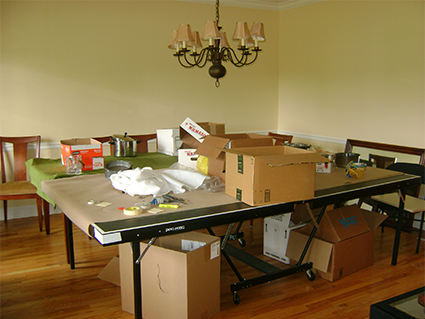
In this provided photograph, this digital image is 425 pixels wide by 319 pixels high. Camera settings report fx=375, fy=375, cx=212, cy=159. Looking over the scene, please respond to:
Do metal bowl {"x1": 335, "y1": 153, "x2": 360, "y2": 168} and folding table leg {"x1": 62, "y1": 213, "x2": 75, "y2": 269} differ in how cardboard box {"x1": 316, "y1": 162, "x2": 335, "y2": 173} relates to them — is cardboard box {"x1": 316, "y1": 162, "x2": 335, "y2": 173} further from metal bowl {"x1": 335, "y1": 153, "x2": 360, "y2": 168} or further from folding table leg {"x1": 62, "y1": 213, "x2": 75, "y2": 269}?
folding table leg {"x1": 62, "y1": 213, "x2": 75, "y2": 269}

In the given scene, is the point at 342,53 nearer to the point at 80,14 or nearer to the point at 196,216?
the point at 80,14

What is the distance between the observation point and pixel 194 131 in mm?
3146

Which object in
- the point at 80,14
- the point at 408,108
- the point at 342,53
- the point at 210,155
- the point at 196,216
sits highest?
the point at 80,14

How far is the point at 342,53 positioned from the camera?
4504mm

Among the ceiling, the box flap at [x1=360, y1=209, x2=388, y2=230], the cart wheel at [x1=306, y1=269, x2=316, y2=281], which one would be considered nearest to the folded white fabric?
the cart wheel at [x1=306, y1=269, x2=316, y2=281]

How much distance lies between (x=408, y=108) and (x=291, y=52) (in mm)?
2031

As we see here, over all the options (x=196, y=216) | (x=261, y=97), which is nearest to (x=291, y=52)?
(x=261, y=97)

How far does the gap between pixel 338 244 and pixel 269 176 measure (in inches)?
39.2

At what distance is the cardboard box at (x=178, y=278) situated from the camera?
2.02m

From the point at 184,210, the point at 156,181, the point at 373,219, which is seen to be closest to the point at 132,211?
the point at 184,210

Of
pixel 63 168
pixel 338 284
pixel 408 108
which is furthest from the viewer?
pixel 408 108

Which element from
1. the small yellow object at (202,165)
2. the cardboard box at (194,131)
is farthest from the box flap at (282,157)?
the cardboard box at (194,131)

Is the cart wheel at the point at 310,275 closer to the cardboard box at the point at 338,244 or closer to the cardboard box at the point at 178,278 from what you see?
the cardboard box at the point at 338,244

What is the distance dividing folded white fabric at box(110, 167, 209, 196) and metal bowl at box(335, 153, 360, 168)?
128cm
